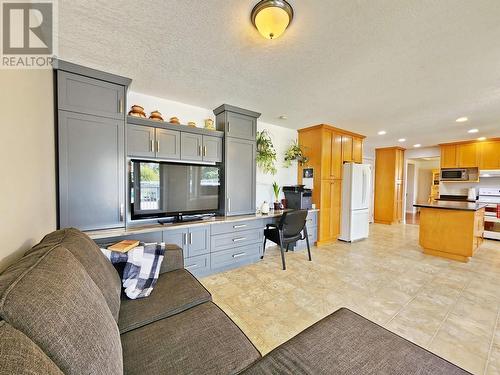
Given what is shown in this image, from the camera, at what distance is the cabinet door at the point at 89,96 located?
1.91 metres

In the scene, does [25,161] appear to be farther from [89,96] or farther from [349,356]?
[349,356]

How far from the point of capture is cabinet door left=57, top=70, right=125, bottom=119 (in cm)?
191

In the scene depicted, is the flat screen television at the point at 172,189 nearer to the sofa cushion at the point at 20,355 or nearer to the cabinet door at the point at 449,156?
the sofa cushion at the point at 20,355

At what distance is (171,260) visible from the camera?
5.78ft

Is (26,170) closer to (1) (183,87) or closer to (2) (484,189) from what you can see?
(1) (183,87)

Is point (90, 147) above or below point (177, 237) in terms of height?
above

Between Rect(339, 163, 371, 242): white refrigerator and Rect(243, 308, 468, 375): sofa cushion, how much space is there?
350 centimetres

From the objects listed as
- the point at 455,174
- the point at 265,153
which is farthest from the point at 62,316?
the point at 455,174

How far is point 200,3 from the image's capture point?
4.38 feet

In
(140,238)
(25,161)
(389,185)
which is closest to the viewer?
(25,161)

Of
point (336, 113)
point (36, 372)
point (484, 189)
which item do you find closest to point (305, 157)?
point (336, 113)

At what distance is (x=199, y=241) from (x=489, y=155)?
6888mm

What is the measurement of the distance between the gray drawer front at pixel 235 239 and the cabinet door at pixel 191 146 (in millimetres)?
1134

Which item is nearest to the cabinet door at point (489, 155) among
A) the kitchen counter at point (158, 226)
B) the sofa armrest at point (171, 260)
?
the kitchen counter at point (158, 226)
